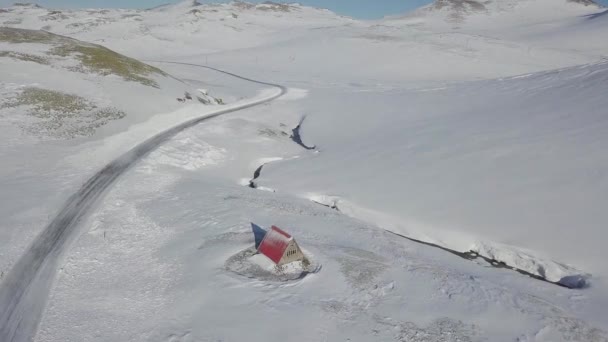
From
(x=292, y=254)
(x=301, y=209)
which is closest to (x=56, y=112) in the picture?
(x=301, y=209)

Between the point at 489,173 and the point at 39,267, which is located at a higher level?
the point at 489,173

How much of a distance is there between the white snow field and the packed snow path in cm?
10

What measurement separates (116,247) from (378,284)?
13.6 meters

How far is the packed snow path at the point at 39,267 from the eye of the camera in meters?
14.9

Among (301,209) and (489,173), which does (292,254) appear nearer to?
(301,209)

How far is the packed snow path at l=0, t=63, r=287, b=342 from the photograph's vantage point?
1492 centimetres

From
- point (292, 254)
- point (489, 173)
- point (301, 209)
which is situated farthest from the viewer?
point (489, 173)

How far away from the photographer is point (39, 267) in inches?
712

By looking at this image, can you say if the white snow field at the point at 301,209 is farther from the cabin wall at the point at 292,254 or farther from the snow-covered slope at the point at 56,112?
the cabin wall at the point at 292,254

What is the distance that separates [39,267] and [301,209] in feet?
48.8

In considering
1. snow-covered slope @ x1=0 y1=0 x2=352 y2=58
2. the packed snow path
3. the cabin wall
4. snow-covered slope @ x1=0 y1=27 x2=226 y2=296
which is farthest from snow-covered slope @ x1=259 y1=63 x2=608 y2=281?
snow-covered slope @ x1=0 y1=0 x2=352 y2=58

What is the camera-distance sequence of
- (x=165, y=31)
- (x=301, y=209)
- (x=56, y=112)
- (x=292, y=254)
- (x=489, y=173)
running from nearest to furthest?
1. (x=292, y=254)
2. (x=301, y=209)
3. (x=489, y=173)
4. (x=56, y=112)
5. (x=165, y=31)

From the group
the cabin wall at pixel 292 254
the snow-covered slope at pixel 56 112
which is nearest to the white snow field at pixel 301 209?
the snow-covered slope at pixel 56 112

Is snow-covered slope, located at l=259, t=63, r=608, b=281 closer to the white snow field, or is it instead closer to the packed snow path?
the white snow field
